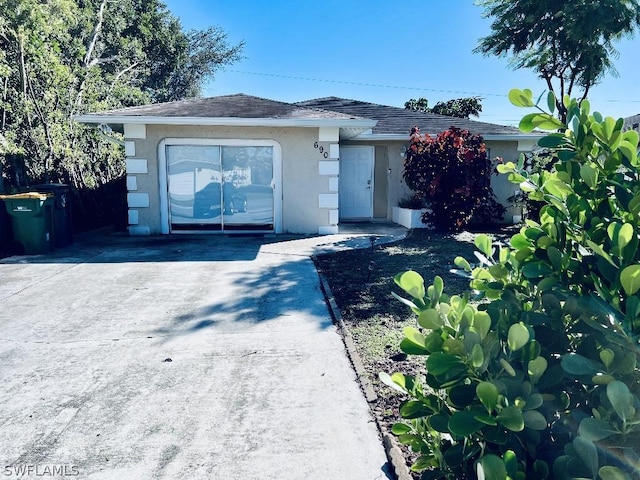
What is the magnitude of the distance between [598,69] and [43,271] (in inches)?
607

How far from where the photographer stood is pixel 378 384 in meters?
3.46

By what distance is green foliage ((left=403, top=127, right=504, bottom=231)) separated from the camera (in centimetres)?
1043

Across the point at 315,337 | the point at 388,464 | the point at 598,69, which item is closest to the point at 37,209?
the point at 315,337

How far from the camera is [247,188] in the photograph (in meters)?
10.8

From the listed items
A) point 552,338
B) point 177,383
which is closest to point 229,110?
point 177,383

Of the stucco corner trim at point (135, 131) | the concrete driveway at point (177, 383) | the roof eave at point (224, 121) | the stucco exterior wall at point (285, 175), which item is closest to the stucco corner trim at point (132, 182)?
the stucco exterior wall at point (285, 175)

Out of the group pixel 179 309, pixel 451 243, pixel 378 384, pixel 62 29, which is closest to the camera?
pixel 378 384

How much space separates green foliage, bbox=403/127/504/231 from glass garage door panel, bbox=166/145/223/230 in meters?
4.85

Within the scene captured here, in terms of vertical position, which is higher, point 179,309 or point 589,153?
point 589,153

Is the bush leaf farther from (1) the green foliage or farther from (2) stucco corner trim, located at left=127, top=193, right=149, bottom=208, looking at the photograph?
(2) stucco corner trim, located at left=127, top=193, right=149, bottom=208

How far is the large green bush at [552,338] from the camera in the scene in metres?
1.13

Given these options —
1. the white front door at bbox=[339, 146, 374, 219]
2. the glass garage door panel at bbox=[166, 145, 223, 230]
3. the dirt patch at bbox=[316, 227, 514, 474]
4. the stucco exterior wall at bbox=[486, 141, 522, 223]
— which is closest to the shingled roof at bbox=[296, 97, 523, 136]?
the stucco exterior wall at bbox=[486, 141, 522, 223]

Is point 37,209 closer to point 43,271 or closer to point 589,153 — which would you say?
point 43,271

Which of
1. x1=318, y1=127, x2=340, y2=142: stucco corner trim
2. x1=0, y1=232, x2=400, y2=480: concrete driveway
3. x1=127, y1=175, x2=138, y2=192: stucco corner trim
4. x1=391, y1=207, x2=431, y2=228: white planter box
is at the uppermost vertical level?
x1=318, y1=127, x2=340, y2=142: stucco corner trim
